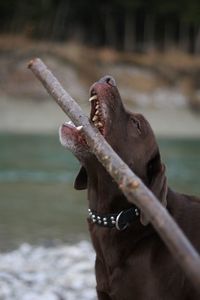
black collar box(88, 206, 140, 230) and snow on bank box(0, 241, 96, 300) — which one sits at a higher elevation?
snow on bank box(0, 241, 96, 300)

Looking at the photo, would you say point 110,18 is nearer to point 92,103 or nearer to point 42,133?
point 42,133

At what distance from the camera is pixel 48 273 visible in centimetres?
908

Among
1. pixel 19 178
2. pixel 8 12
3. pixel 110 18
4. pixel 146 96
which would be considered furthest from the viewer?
pixel 110 18

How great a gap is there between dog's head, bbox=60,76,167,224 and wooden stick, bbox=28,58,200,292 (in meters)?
0.50

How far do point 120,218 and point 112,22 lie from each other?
66.5 meters

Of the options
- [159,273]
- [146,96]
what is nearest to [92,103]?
[159,273]

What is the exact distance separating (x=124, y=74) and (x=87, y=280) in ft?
165

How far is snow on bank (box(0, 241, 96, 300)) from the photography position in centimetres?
787

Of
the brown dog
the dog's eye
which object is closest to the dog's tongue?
the brown dog

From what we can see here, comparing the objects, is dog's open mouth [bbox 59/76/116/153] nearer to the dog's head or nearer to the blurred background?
the dog's head

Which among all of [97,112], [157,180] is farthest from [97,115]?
[157,180]

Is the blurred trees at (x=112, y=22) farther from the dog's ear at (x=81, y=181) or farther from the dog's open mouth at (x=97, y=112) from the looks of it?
the dog's open mouth at (x=97, y=112)

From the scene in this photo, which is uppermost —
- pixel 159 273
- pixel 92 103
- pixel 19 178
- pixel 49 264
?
pixel 19 178

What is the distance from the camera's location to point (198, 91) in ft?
192
